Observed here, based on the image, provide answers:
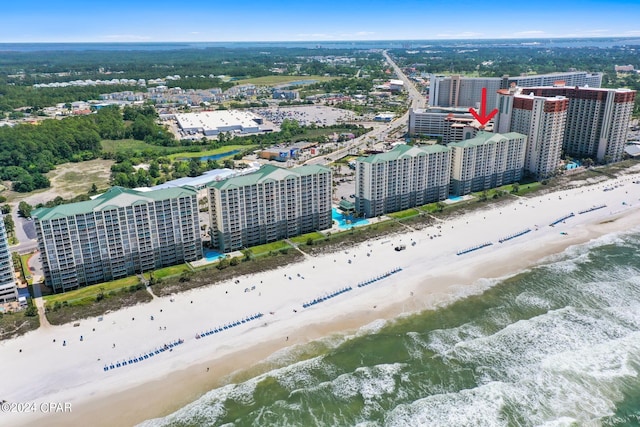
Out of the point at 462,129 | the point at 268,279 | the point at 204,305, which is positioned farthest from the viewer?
the point at 462,129

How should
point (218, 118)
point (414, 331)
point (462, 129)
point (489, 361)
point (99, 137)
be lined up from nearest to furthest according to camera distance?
point (489, 361)
point (414, 331)
point (462, 129)
point (99, 137)
point (218, 118)

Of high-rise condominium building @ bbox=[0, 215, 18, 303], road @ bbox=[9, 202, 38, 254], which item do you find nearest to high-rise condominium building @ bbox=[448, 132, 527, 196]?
high-rise condominium building @ bbox=[0, 215, 18, 303]

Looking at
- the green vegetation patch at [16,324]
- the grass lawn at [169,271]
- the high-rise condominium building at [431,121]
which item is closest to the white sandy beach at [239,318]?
the green vegetation patch at [16,324]

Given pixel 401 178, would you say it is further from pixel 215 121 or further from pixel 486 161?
pixel 215 121

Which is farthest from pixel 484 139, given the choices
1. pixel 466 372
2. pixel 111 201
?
pixel 111 201

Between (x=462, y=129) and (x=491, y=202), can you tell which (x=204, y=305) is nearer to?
(x=491, y=202)

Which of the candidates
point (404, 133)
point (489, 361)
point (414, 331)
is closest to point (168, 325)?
point (414, 331)

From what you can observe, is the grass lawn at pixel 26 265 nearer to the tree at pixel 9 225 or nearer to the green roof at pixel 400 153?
the tree at pixel 9 225

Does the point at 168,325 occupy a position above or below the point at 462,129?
below
